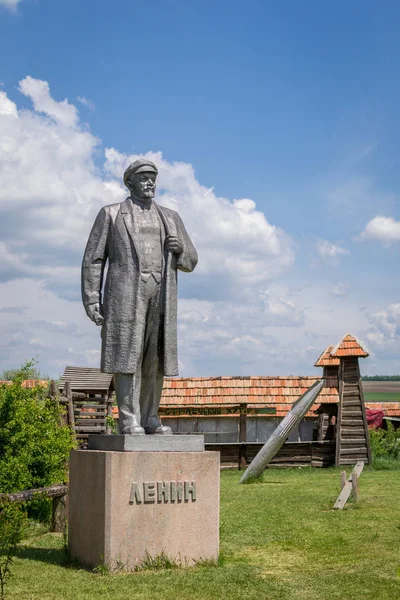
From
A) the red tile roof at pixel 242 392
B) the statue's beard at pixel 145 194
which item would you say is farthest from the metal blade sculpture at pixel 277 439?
the statue's beard at pixel 145 194

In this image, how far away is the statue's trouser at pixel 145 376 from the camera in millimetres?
7617

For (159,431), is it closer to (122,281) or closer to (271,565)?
(122,281)

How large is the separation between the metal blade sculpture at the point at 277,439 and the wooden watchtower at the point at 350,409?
4.70 metres

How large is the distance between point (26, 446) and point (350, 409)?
45.1ft

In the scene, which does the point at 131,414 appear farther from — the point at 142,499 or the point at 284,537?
the point at 284,537

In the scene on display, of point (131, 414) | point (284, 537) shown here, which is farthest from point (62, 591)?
point (284, 537)

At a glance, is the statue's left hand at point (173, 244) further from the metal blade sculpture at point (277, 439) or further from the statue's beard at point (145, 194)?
the metal blade sculpture at point (277, 439)

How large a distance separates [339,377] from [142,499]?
16707 millimetres

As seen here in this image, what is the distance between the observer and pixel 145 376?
7840mm

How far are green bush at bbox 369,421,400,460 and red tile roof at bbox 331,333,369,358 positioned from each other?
3.25m

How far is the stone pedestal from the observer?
7.05 meters

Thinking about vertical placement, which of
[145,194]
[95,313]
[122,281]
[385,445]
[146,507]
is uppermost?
[145,194]

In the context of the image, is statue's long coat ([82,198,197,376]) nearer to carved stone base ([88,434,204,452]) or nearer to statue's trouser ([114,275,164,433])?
statue's trouser ([114,275,164,433])

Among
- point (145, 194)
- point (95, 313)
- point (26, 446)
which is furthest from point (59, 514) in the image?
point (145, 194)
